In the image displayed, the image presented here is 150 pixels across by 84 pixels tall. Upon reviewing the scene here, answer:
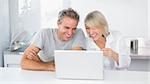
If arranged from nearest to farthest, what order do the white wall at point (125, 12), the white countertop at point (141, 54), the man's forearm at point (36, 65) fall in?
1. the man's forearm at point (36, 65)
2. the white countertop at point (141, 54)
3. the white wall at point (125, 12)

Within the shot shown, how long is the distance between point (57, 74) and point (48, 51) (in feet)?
1.00

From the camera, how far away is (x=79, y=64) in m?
1.00

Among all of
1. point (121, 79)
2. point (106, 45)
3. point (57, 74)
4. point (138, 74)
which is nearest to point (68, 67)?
point (57, 74)

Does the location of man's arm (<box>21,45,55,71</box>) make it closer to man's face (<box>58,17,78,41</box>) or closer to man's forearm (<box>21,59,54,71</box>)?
man's forearm (<box>21,59,54,71</box>)

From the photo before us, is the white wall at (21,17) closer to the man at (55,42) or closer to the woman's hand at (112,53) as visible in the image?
the man at (55,42)

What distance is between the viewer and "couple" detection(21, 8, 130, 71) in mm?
1278

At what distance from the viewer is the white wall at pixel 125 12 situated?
2.05 metres

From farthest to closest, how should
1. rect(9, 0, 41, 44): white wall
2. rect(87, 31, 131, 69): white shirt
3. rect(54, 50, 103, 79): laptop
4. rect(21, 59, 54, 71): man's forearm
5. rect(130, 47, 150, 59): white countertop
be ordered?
rect(9, 0, 41, 44): white wall → rect(130, 47, 150, 59): white countertop → rect(87, 31, 131, 69): white shirt → rect(21, 59, 54, 71): man's forearm → rect(54, 50, 103, 79): laptop

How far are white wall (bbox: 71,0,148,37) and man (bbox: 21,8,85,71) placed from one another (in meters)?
0.75

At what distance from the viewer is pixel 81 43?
1.29 meters

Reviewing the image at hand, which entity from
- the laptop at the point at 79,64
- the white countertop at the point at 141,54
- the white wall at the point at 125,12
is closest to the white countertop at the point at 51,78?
the laptop at the point at 79,64

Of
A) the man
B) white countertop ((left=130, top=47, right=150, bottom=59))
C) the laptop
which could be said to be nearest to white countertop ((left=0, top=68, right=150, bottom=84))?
the laptop

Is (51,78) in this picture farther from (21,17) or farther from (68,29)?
(21,17)

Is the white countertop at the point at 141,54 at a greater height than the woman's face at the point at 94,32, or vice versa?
the woman's face at the point at 94,32
